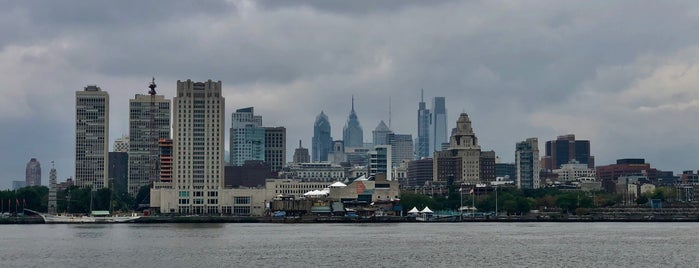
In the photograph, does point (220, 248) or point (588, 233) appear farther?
point (588, 233)

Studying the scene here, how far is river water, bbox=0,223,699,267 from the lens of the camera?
119188 mm

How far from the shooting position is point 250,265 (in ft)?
382

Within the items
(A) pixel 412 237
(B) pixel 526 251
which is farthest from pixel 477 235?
(B) pixel 526 251

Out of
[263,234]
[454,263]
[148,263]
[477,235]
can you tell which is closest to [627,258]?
[454,263]

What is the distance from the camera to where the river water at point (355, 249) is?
391ft

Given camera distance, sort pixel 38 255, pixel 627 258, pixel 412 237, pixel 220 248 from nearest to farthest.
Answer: pixel 627 258, pixel 38 255, pixel 220 248, pixel 412 237

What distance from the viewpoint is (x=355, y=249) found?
142 meters

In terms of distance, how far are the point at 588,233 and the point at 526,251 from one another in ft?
178

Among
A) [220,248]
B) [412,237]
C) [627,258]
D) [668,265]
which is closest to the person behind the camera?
[668,265]

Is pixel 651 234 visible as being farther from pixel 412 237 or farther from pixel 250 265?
pixel 250 265

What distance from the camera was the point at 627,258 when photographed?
124 m

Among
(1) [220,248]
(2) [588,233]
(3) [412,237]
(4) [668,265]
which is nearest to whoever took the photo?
(4) [668,265]

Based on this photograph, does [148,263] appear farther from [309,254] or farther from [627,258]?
[627,258]

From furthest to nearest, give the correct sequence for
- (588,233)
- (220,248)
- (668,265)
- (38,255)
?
(588,233) < (220,248) < (38,255) < (668,265)
